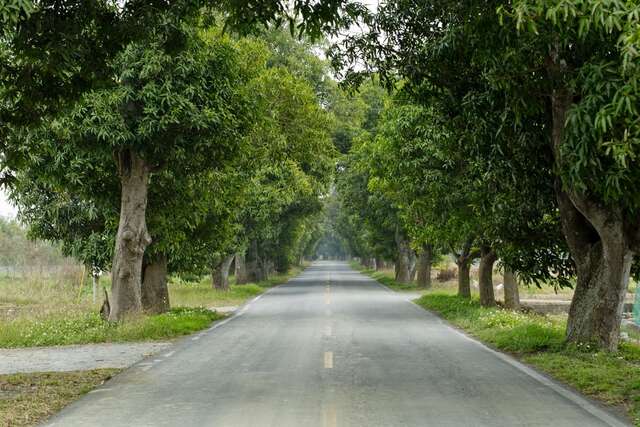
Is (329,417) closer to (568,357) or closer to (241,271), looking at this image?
(568,357)

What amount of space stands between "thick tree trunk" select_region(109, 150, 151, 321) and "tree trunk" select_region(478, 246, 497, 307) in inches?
396

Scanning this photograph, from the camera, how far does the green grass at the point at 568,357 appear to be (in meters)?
8.60

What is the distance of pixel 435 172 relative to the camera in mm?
18172

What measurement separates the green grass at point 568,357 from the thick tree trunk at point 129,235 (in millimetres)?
8173

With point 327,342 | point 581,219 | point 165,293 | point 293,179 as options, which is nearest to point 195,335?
point 327,342

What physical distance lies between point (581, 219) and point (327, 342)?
17.4 feet

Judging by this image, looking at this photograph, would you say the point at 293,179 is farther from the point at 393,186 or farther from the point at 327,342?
the point at 327,342

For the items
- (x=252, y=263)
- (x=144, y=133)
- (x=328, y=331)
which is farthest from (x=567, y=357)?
(x=252, y=263)

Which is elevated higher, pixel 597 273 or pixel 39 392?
pixel 597 273

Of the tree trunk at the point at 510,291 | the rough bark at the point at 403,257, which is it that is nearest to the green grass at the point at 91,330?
the tree trunk at the point at 510,291

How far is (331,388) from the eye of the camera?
28.9 ft

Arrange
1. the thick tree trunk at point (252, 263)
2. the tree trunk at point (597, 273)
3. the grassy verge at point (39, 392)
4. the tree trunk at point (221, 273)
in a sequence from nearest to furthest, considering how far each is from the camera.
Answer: the grassy verge at point (39, 392) < the tree trunk at point (597, 273) < the tree trunk at point (221, 273) < the thick tree trunk at point (252, 263)

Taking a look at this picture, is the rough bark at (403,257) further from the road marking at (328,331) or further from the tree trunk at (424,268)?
the road marking at (328,331)

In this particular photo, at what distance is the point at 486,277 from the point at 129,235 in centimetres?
1085
